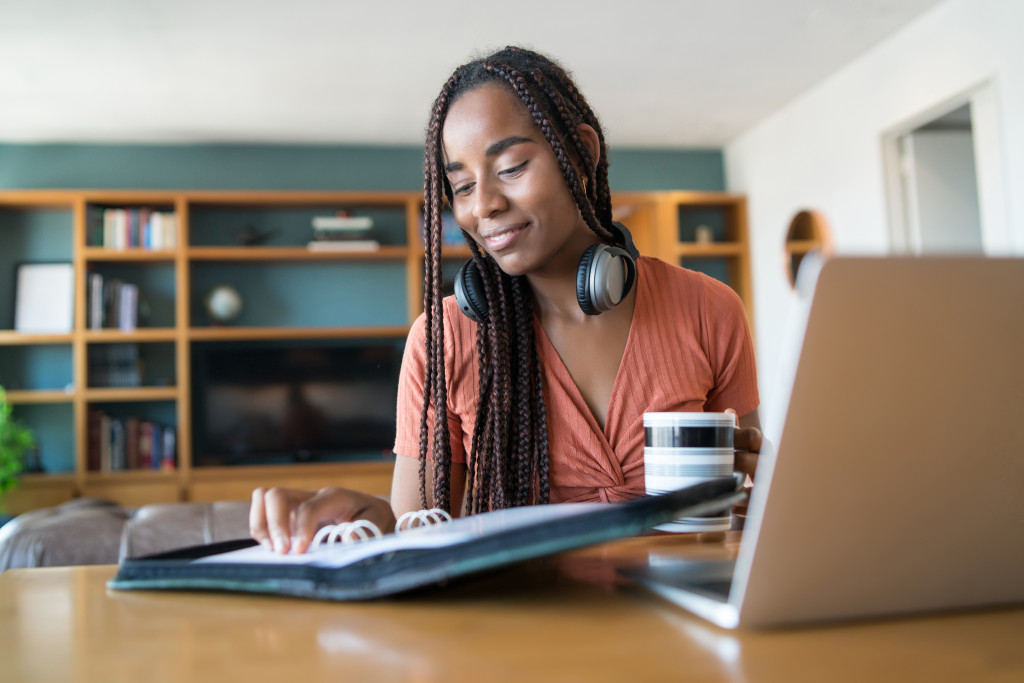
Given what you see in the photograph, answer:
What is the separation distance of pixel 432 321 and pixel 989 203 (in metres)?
3.14

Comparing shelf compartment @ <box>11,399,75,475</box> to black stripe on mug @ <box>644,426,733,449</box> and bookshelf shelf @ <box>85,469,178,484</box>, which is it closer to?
bookshelf shelf @ <box>85,469,178,484</box>

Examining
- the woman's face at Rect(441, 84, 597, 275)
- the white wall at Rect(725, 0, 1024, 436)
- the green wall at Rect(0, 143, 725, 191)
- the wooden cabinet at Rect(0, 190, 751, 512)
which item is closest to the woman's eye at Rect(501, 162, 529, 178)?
the woman's face at Rect(441, 84, 597, 275)

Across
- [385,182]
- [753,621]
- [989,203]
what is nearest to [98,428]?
[385,182]

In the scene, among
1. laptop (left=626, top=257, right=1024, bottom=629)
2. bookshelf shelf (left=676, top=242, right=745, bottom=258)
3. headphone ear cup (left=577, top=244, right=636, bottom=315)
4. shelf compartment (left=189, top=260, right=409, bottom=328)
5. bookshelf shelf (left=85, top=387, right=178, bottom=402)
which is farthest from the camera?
bookshelf shelf (left=676, top=242, right=745, bottom=258)

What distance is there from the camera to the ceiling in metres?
3.47

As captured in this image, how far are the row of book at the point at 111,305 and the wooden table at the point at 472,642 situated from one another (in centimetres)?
475

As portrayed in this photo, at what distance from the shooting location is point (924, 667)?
335 millimetres

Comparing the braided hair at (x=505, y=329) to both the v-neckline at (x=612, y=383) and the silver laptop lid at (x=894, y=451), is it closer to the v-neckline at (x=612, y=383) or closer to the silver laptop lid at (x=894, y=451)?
the v-neckline at (x=612, y=383)

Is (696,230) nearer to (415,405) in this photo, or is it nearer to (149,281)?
(149,281)

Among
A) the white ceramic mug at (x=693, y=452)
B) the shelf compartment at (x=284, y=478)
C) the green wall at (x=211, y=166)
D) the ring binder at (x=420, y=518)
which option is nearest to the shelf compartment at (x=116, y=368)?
the shelf compartment at (x=284, y=478)

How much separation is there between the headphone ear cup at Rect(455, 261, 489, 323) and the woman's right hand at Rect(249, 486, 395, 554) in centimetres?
50

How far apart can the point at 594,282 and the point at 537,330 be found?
144mm

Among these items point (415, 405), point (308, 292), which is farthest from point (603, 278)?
point (308, 292)

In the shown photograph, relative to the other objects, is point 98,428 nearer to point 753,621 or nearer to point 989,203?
point 989,203
